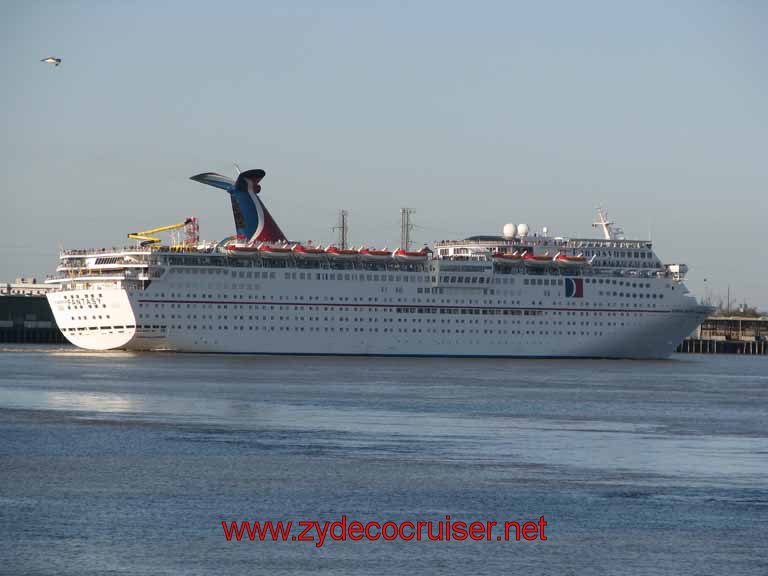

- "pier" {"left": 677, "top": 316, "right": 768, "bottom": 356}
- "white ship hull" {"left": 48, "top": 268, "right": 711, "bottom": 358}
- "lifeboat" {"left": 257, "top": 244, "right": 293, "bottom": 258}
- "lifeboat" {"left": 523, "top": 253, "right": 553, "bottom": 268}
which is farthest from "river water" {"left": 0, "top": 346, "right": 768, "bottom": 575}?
"pier" {"left": 677, "top": 316, "right": 768, "bottom": 356}

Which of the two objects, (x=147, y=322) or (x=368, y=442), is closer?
(x=368, y=442)

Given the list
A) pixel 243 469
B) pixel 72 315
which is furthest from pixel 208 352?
pixel 243 469

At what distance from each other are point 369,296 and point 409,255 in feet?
13.7

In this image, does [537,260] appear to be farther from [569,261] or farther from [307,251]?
[307,251]

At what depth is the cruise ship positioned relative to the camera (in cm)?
8100

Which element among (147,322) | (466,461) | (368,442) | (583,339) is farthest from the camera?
(583,339)

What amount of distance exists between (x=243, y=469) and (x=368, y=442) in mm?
5843

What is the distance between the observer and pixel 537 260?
88812mm

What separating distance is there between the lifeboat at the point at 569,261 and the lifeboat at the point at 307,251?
15741 millimetres

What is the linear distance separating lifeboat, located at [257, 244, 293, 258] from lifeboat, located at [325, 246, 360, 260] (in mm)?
2413

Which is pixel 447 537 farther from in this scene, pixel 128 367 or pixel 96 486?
pixel 128 367

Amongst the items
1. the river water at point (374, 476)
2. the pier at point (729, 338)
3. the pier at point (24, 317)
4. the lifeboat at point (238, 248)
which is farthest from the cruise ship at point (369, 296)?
the pier at point (24, 317)

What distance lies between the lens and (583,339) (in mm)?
88188

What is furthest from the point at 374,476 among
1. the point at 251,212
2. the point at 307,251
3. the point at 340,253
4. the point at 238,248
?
the point at 251,212
